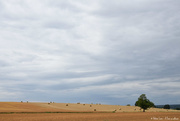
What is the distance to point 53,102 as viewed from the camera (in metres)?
113

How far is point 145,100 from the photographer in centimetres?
8769

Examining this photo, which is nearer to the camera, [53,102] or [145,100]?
[145,100]

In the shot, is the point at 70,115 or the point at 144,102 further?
the point at 144,102

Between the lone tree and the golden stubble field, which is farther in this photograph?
the lone tree

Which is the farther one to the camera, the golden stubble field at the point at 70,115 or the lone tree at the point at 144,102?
the lone tree at the point at 144,102

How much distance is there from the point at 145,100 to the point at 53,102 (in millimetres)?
48192
